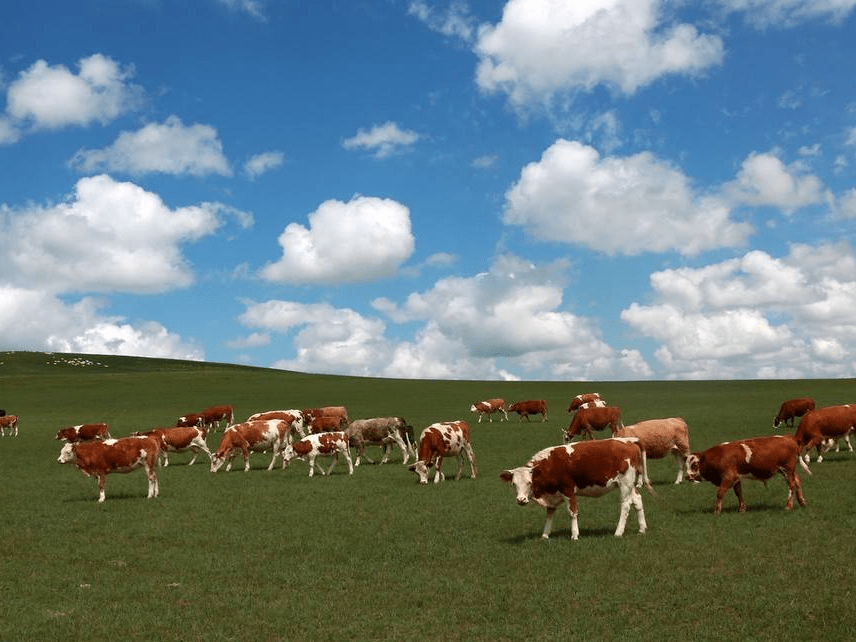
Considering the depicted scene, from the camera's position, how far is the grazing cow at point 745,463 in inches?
660

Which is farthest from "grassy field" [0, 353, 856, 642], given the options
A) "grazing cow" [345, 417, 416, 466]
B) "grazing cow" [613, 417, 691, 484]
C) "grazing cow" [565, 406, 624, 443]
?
"grazing cow" [565, 406, 624, 443]

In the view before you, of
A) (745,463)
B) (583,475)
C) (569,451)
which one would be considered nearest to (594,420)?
(745,463)

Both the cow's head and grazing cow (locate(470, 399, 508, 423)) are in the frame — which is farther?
grazing cow (locate(470, 399, 508, 423))

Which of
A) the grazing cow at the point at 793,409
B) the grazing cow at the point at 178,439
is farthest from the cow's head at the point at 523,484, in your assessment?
the grazing cow at the point at 793,409

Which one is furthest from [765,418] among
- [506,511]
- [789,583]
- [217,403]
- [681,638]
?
[217,403]

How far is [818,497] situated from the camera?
18.3 metres

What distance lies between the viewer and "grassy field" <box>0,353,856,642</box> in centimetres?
1068

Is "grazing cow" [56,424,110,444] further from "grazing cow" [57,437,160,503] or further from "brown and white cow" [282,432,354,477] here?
"grazing cow" [57,437,160,503]

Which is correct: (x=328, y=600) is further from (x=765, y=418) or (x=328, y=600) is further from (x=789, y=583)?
(x=765, y=418)

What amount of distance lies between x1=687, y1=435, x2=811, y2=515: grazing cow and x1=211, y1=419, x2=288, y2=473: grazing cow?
16.2 metres

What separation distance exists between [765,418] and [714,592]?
35.7 metres

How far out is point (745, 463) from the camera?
16.8 m

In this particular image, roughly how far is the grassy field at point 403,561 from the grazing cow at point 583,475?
72cm

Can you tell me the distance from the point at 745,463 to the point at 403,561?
8.20 m
